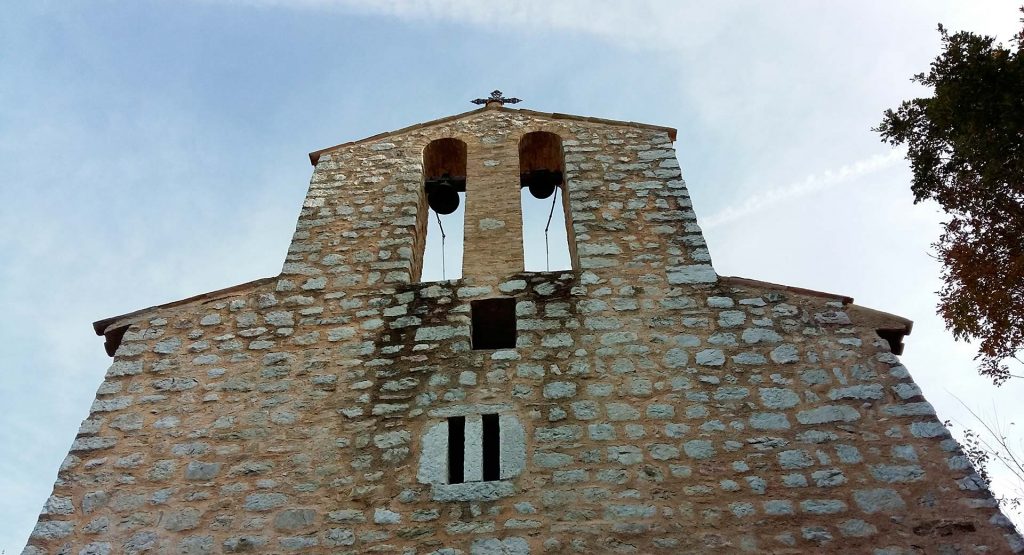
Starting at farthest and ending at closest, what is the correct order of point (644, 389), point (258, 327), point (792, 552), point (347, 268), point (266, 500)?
1. point (347, 268)
2. point (258, 327)
3. point (644, 389)
4. point (266, 500)
5. point (792, 552)

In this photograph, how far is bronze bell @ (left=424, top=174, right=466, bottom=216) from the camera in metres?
7.36

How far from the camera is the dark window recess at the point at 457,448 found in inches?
187

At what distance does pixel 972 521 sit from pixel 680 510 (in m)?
1.57

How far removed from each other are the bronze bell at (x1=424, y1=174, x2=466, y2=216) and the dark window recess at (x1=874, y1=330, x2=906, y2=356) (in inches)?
153

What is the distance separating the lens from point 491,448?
4.87 metres

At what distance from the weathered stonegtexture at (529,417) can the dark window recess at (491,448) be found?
86 mm

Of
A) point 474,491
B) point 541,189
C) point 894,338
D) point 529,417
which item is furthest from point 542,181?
point 474,491

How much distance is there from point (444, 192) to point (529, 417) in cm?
314

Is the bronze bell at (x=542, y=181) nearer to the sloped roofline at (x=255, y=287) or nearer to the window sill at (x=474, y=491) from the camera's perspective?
the sloped roofline at (x=255, y=287)

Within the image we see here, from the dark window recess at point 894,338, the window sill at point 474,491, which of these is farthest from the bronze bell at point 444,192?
the dark window recess at point 894,338

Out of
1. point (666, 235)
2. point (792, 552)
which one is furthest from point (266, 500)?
point (666, 235)

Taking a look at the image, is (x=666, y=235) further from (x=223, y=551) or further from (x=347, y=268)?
(x=223, y=551)

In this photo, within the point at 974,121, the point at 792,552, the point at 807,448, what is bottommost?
the point at 792,552

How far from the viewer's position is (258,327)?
5629 millimetres
